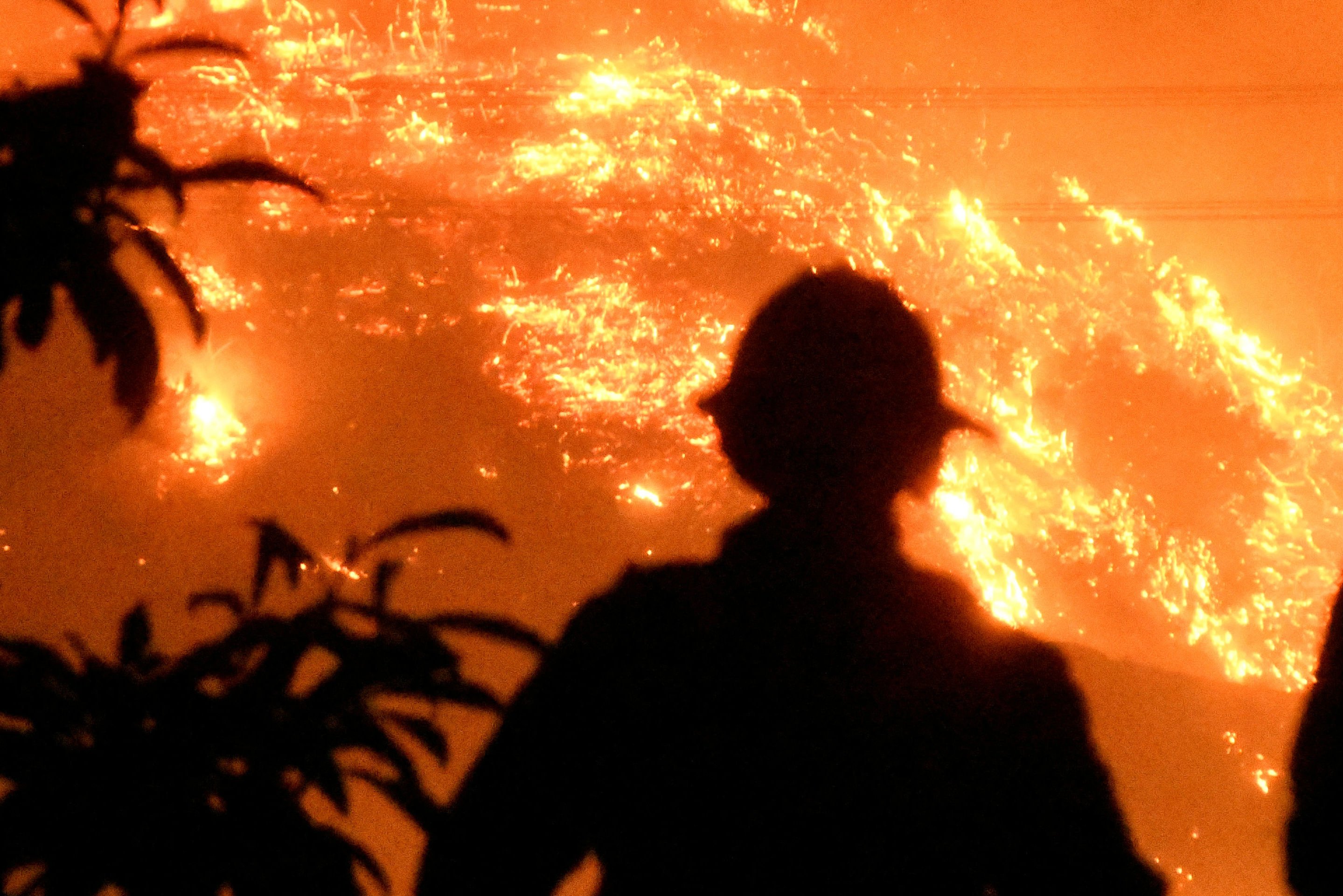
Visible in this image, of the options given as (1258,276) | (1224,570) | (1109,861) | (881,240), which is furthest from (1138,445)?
(1109,861)

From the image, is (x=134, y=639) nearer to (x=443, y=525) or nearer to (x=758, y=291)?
(x=443, y=525)

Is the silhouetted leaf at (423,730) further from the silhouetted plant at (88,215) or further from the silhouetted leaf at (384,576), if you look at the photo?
the silhouetted plant at (88,215)

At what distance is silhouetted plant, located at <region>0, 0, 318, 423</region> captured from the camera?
274 cm

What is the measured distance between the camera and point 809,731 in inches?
98.7

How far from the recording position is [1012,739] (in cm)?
244

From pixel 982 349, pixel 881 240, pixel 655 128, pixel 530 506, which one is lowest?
pixel 530 506

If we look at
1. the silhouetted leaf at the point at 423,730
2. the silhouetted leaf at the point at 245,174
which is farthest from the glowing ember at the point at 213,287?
the silhouetted leaf at the point at 423,730

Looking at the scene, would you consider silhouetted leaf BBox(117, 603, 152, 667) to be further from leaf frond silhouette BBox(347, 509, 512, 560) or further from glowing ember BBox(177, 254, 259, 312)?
glowing ember BBox(177, 254, 259, 312)

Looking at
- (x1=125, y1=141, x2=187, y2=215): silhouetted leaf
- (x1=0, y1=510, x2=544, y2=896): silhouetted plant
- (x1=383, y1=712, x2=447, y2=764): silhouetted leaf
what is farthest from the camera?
(x1=125, y1=141, x2=187, y2=215): silhouetted leaf

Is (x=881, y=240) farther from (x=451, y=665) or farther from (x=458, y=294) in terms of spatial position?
(x=451, y=665)

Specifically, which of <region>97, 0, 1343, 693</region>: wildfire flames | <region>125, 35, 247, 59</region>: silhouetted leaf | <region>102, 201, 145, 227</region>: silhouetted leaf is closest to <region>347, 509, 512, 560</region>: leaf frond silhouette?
<region>97, 0, 1343, 693</region>: wildfire flames

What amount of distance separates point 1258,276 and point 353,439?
317cm

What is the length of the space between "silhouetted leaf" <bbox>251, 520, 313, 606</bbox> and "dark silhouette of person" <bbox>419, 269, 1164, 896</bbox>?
80 cm

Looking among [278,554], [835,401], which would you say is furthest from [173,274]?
[835,401]
